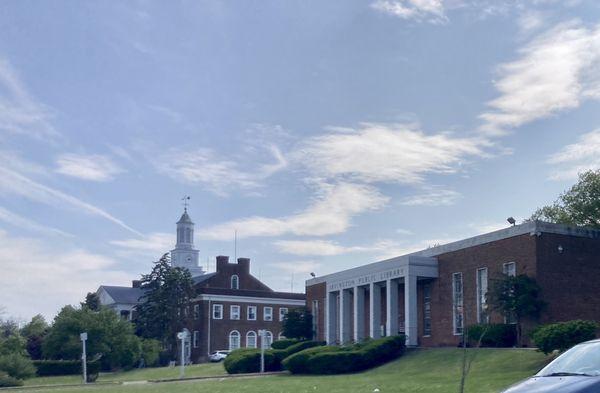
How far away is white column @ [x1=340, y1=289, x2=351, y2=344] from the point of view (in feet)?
177

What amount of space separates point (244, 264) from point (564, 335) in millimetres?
60726

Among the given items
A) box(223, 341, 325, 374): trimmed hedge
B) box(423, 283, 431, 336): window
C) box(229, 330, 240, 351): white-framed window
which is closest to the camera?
box(223, 341, 325, 374): trimmed hedge

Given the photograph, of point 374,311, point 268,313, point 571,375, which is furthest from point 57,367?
point 571,375

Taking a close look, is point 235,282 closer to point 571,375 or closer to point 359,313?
point 359,313

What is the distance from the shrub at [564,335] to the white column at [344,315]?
2604 centimetres

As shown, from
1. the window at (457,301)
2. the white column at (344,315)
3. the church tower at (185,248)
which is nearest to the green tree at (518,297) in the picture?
the window at (457,301)

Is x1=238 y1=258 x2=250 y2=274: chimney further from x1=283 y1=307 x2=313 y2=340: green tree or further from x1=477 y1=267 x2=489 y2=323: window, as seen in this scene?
x1=477 y1=267 x2=489 y2=323: window

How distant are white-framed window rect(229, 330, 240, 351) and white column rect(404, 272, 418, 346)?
120 ft

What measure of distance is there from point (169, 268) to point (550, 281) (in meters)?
44.2

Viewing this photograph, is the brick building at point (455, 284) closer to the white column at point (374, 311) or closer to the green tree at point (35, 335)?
the white column at point (374, 311)

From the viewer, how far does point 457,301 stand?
145 ft

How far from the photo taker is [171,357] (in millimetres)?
76375

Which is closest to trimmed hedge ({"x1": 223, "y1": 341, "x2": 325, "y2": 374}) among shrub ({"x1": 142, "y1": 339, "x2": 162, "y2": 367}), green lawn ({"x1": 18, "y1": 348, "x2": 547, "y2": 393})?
green lawn ({"x1": 18, "y1": 348, "x2": 547, "y2": 393})

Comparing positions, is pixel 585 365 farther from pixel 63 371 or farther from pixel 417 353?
pixel 63 371
